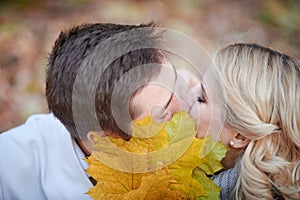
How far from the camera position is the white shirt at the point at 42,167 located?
6.10ft

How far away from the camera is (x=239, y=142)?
5.97 feet

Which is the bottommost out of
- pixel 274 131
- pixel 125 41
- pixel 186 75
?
pixel 274 131

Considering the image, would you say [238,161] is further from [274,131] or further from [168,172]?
[168,172]

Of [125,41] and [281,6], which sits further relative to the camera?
[281,6]

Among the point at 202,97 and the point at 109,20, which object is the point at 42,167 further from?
the point at 109,20

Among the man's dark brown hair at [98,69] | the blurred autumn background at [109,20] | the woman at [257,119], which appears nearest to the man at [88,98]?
the man's dark brown hair at [98,69]

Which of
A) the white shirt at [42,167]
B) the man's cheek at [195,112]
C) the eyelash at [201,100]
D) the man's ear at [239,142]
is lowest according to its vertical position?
the white shirt at [42,167]

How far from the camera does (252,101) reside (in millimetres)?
1771

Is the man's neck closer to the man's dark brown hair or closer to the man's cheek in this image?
the man's dark brown hair

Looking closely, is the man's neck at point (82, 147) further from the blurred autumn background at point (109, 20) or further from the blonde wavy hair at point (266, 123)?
the blurred autumn background at point (109, 20)

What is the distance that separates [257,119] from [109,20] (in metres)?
2.39

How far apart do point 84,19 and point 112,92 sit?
7.47 feet

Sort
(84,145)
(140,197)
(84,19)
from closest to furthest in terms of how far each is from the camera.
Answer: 1. (140,197)
2. (84,145)
3. (84,19)

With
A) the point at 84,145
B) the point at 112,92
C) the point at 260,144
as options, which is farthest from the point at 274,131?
the point at 84,145
